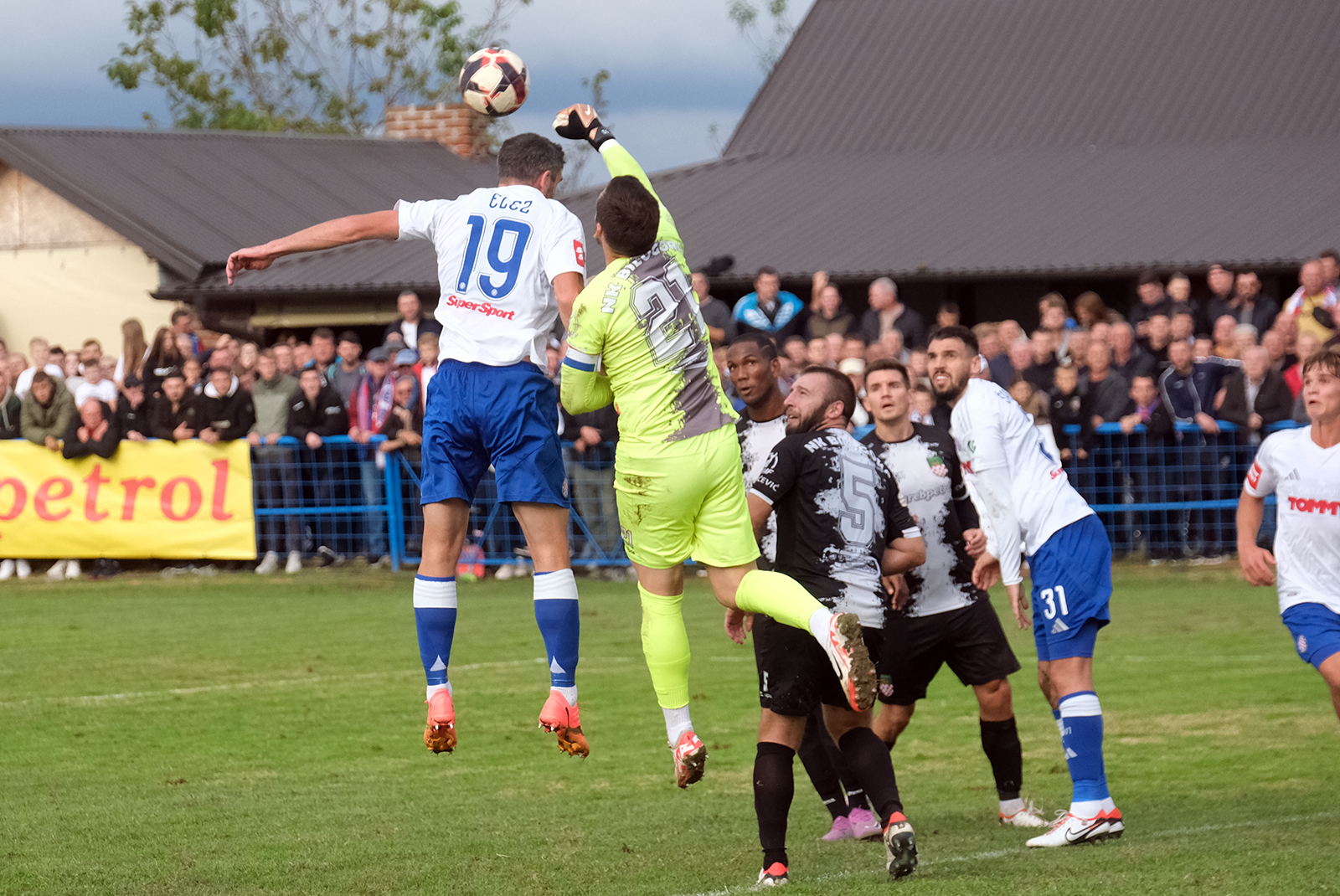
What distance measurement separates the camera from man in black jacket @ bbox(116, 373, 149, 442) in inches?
702

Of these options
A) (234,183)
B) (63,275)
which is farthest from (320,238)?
(234,183)

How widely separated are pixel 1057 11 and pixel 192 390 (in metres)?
16.2

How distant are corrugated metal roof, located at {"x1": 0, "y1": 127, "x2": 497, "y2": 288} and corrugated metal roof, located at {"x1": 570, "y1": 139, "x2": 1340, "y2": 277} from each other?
469 centimetres

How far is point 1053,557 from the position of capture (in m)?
7.46

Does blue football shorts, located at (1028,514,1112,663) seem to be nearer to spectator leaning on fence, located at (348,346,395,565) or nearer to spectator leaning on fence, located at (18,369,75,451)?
spectator leaning on fence, located at (348,346,395,565)

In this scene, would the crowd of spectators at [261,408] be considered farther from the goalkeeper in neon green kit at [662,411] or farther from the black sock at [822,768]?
the goalkeeper in neon green kit at [662,411]

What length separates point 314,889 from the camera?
681 centimetres

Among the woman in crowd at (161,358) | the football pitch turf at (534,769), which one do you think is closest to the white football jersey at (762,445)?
the football pitch turf at (534,769)

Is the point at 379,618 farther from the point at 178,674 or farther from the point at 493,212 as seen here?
the point at 493,212

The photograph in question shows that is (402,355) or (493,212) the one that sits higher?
(402,355)

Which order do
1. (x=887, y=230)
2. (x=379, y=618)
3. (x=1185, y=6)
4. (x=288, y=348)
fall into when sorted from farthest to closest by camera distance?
(x=1185, y=6)
(x=887, y=230)
(x=288, y=348)
(x=379, y=618)

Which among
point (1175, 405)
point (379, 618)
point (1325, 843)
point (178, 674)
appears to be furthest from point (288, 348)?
point (1325, 843)

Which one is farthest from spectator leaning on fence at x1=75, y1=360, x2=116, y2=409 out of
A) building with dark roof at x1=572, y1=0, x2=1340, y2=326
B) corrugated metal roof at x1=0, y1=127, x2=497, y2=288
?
building with dark roof at x1=572, y1=0, x2=1340, y2=326

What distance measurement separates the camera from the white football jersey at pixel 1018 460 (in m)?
7.47
